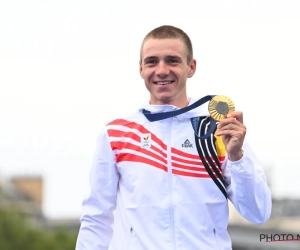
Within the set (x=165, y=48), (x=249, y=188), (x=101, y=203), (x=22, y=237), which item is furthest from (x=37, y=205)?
(x=249, y=188)

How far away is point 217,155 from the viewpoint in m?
7.18

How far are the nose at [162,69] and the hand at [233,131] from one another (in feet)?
2.04

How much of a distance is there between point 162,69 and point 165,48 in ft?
0.51

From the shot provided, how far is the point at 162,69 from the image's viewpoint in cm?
718

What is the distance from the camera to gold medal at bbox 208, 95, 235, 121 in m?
6.84

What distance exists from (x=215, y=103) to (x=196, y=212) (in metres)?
0.72

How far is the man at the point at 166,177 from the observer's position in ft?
23.0

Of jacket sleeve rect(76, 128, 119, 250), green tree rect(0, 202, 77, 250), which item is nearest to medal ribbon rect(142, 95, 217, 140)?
jacket sleeve rect(76, 128, 119, 250)

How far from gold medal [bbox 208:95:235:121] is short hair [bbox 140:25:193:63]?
22.8 inches

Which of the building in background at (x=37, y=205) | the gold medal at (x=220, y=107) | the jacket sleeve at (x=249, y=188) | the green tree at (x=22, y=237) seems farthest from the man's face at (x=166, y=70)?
the building in background at (x=37, y=205)

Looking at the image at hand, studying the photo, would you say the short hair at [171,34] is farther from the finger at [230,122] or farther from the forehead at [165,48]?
the finger at [230,122]

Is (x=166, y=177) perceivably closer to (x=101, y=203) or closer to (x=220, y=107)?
(x=101, y=203)

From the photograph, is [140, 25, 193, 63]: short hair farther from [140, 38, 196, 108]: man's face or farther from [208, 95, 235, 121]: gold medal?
[208, 95, 235, 121]: gold medal

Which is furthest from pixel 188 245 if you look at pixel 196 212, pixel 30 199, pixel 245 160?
pixel 30 199
